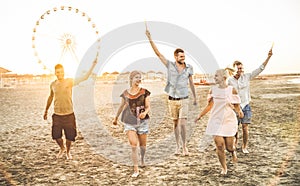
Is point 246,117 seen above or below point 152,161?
above

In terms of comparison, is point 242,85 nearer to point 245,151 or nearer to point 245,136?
point 245,136

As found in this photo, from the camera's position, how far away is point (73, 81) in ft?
23.3

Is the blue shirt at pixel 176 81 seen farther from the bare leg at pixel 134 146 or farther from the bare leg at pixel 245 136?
the bare leg at pixel 134 146

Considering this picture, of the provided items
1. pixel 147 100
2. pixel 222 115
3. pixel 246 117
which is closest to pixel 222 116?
pixel 222 115

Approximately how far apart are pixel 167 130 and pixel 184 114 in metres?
3.82

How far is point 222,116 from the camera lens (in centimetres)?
554

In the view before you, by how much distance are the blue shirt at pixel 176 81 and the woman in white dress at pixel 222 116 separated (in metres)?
1.14

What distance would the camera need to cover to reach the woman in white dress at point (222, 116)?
5.47 metres

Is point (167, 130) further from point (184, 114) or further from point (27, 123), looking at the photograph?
point (27, 123)

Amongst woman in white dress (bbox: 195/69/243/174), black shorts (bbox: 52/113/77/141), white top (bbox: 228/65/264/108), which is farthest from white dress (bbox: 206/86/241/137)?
black shorts (bbox: 52/113/77/141)

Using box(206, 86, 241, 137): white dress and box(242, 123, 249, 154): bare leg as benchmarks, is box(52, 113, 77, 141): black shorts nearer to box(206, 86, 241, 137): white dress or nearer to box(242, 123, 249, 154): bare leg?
box(206, 86, 241, 137): white dress

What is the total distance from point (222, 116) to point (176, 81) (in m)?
1.53

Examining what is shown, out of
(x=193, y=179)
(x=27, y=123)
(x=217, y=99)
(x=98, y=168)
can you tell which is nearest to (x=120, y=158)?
(x=98, y=168)

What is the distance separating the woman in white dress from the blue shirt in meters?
1.14
